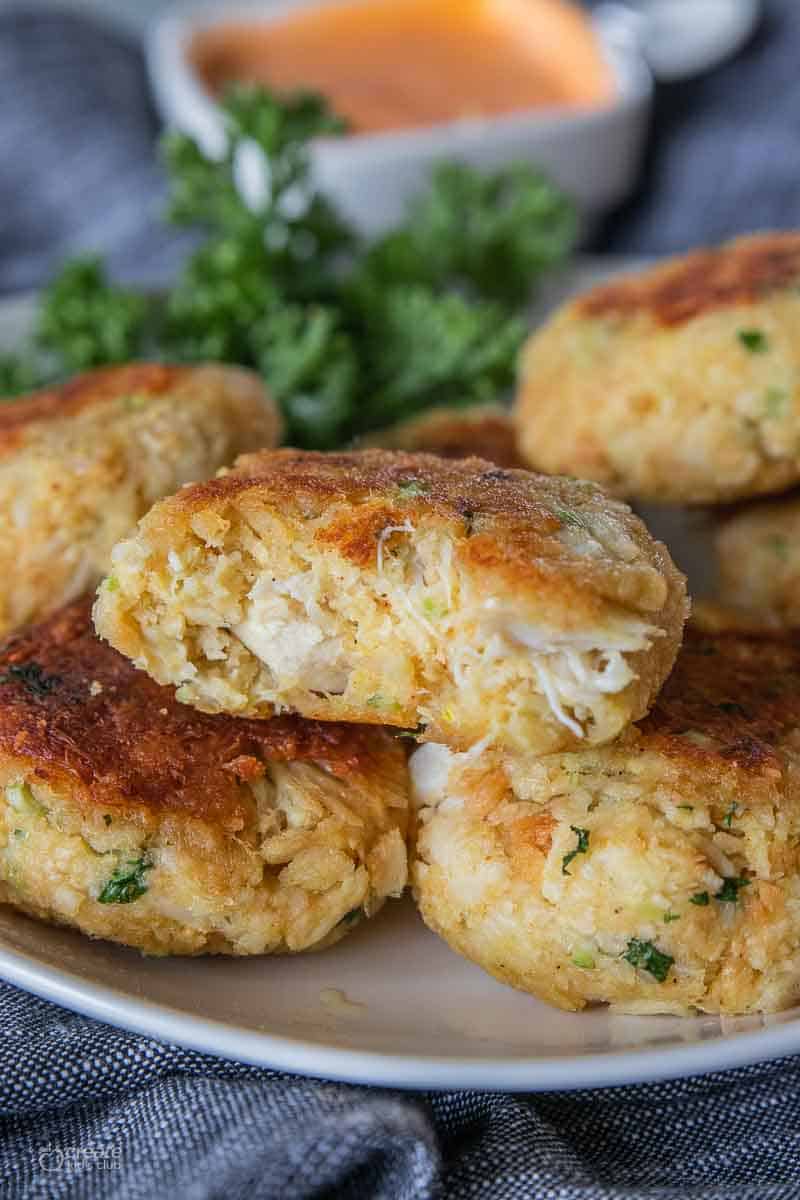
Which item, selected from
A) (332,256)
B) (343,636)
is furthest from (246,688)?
(332,256)

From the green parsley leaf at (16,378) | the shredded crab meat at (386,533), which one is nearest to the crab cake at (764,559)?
the shredded crab meat at (386,533)

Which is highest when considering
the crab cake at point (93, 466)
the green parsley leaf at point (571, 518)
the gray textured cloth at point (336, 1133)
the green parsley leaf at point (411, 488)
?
the green parsley leaf at point (411, 488)

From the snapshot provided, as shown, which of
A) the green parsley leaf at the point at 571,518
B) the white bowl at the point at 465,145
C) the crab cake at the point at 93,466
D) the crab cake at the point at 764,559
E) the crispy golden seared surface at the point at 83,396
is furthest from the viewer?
the white bowl at the point at 465,145

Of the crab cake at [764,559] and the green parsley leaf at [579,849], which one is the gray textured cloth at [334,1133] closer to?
the green parsley leaf at [579,849]

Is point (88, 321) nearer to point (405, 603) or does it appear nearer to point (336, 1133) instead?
point (405, 603)

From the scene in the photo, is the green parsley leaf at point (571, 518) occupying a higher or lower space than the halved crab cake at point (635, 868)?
higher

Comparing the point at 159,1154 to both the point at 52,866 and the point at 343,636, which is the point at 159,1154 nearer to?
the point at 52,866

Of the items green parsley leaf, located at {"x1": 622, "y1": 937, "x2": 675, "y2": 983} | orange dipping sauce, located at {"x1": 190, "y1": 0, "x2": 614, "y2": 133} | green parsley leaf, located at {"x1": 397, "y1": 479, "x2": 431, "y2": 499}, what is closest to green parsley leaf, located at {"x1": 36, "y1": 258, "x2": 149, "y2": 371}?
orange dipping sauce, located at {"x1": 190, "y1": 0, "x2": 614, "y2": 133}
